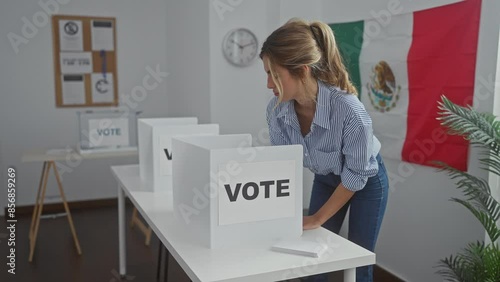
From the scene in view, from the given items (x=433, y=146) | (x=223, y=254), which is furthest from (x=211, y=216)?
(x=433, y=146)

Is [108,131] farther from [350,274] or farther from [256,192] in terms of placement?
[350,274]

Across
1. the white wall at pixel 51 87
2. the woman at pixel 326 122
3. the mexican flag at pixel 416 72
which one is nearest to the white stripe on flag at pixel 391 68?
the mexican flag at pixel 416 72

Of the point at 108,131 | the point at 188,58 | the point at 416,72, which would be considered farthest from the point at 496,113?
the point at 188,58

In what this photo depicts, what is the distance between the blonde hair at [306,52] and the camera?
1.49 m

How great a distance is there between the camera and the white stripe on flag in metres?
2.69

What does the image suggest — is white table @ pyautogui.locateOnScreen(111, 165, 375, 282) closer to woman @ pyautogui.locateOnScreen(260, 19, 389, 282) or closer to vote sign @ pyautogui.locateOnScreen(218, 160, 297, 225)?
vote sign @ pyautogui.locateOnScreen(218, 160, 297, 225)

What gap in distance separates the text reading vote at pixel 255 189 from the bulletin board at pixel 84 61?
3.30 meters

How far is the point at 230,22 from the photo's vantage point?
3.59m

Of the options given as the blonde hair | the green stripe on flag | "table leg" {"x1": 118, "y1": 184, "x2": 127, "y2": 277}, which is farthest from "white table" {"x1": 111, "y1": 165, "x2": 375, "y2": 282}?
the green stripe on flag

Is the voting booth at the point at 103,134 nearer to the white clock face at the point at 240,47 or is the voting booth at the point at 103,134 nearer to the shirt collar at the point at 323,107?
the white clock face at the point at 240,47

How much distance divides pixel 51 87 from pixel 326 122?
334 centimetres

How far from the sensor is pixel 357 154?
1.52 m

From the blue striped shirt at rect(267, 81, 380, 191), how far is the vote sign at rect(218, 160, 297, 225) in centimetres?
21

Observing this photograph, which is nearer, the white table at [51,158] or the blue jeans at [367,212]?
the blue jeans at [367,212]
